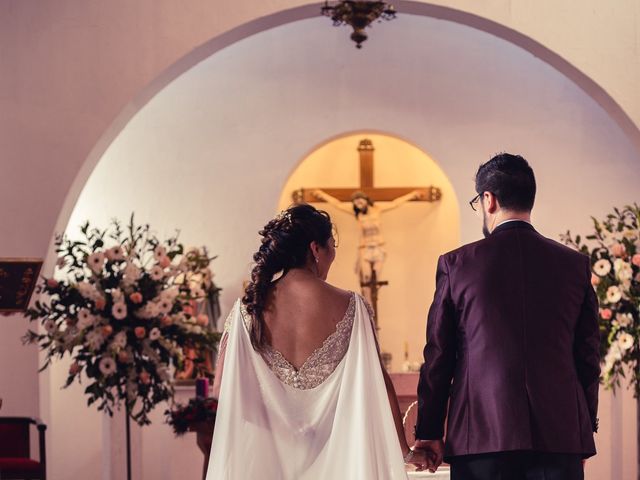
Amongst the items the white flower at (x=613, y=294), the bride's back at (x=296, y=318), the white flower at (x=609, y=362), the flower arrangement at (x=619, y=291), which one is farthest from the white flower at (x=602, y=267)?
the bride's back at (x=296, y=318)

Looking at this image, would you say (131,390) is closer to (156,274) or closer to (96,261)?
(156,274)

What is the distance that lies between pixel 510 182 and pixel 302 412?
124 cm

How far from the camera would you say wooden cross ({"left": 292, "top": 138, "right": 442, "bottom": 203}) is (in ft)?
36.8

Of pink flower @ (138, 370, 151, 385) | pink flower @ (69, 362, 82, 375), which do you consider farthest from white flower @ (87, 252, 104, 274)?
pink flower @ (138, 370, 151, 385)

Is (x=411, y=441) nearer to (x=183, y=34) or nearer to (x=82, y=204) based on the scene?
(x=183, y=34)

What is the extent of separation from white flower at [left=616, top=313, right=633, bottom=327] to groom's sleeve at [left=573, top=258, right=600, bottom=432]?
363cm

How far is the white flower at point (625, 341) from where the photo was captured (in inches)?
289

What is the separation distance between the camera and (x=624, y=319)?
7.36 metres

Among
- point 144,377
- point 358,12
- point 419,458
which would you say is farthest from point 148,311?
point 419,458

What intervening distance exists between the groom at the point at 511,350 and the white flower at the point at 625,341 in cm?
357

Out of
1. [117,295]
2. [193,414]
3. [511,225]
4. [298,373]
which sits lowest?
[193,414]

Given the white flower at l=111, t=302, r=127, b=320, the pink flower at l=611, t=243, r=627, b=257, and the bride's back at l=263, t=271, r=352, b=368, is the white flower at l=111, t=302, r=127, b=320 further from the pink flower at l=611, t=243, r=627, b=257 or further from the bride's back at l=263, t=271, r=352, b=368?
the pink flower at l=611, t=243, r=627, b=257

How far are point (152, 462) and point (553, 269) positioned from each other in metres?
7.15

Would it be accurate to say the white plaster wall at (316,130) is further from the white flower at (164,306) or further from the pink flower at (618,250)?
the white flower at (164,306)
